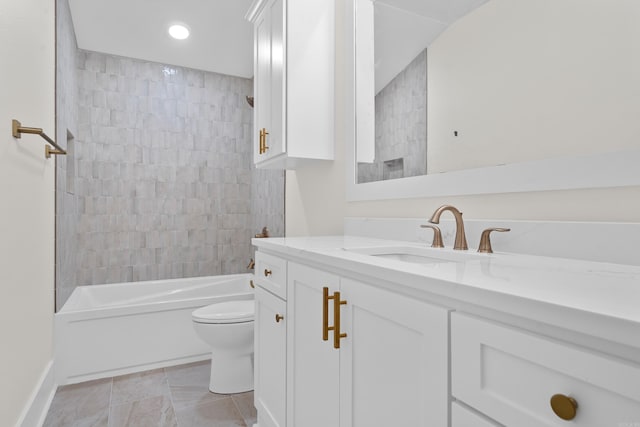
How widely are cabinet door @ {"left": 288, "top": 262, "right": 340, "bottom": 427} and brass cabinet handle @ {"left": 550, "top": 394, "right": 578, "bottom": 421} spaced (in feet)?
1.97

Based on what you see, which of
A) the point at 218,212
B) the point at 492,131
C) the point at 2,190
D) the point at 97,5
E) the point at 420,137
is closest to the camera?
the point at 492,131

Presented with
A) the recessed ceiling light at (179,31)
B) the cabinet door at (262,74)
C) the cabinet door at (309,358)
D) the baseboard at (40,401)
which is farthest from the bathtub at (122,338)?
the recessed ceiling light at (179,31)

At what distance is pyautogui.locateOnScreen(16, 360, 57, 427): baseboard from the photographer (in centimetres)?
161

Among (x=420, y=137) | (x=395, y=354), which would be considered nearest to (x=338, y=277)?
(x=395, y=354)

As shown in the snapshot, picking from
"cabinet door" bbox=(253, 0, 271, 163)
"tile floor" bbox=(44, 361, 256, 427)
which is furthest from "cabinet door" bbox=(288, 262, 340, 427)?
"cabinet door" bbox=(253, 0, 271, 163)

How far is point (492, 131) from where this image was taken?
1212 mm

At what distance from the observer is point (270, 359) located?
4.91ft

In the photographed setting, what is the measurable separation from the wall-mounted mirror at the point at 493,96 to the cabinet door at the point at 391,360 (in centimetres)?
60

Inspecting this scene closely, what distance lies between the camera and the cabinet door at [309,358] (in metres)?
1.05

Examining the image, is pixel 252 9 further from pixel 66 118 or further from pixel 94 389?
pixel 94 389

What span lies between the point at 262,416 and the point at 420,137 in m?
1.36

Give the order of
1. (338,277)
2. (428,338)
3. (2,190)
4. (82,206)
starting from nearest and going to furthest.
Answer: (428,338) → (338,277) → (2,190) → (82,206)

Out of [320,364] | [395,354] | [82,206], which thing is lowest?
[320,364]

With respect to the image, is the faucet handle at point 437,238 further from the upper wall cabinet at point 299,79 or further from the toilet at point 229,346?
the toilet at point 229,346
